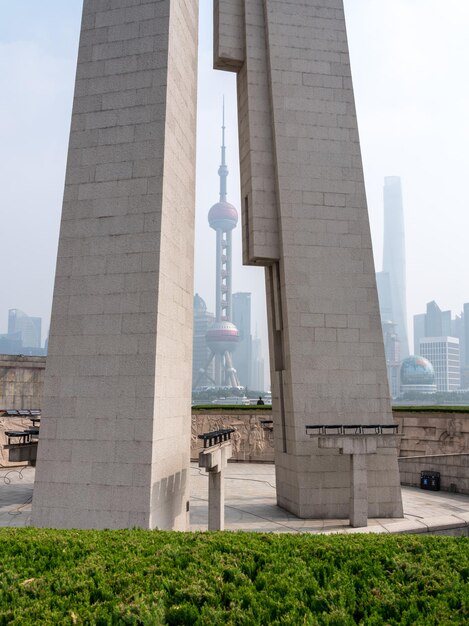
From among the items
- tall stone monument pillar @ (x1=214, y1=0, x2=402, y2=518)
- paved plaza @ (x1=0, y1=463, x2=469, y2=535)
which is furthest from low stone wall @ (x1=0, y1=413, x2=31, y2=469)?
tall stone monument pillar @ (x1=214, y1=0, x2=402, y2=518)

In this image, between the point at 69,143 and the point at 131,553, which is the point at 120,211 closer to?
the point at 69,143

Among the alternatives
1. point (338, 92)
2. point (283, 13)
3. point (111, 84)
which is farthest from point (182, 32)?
point (338, 92)

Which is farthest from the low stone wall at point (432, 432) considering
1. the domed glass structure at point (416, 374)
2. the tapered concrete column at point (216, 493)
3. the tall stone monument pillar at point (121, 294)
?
the domed glass structure at point (416, 374)

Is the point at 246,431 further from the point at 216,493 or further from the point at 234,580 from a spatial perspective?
the point at 234,580

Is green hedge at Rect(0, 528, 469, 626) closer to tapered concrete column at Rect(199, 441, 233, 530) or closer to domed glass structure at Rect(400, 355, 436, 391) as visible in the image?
tapered concrete column at Rect(199, 441, 233, 530)

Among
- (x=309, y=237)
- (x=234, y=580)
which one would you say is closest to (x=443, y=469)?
(x=309, y=237)

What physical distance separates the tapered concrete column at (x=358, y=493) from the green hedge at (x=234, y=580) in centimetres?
678

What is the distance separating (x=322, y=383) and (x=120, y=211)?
765 centimetres

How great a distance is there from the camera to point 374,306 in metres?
16.9

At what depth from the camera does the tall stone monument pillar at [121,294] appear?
12461mm

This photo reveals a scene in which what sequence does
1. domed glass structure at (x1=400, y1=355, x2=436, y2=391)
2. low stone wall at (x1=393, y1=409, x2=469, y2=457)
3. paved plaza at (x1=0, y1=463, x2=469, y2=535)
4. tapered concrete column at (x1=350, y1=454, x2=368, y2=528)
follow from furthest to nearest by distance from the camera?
1. domed glass structure at (x1=400, y1=355, x2=436, y2=391)
2. low stone wall at (x1=393, y1=409, x2=469, y2=457)
3. tapered concrete column at (x1=350, y1=454, x2=368, y2=528)
4. paved plaza at (x1=0, y1=463, x2=469, y2=535)

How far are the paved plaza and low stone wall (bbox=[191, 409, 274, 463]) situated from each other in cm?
255

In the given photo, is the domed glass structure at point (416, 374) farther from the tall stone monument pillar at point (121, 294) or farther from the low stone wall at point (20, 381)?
the tall stone monument pillar at point (121, 294)

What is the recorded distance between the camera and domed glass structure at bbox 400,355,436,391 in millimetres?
165750
